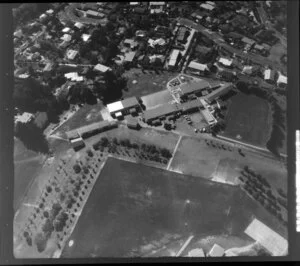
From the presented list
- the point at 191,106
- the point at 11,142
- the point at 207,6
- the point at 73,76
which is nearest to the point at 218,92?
the point at 191,106

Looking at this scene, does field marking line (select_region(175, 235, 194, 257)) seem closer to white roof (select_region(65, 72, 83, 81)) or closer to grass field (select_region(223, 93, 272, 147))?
grass field (select_region(223, 93, 272, 147))

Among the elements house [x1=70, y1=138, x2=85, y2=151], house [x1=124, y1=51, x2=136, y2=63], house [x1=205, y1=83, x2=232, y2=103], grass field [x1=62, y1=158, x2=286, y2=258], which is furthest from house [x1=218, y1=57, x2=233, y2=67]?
house [x1=70, y1=138, x2=85, y2=151]

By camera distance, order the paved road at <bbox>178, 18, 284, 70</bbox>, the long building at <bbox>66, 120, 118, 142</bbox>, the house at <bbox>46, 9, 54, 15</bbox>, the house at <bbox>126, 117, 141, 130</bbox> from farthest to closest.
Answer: the house at <bbox>46, 9, 54, 15</bbox> → the paved road at <bbox>178, 18, 284, 70</bbox> → the house at <bbox>126, 117, 141, 130</bbox> → the long building at <bbox>66, 120, 118, 142</bbox>

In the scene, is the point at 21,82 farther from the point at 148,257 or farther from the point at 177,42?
the point at 148,257

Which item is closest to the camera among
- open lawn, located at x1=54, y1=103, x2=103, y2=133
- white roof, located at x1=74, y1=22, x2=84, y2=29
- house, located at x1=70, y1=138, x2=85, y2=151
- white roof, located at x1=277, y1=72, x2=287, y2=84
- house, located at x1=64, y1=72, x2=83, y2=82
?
house, located at x1=70, y1=138, x2=85, y2=151

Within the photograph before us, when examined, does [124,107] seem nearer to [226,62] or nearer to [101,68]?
[101,68]

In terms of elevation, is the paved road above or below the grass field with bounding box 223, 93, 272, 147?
above

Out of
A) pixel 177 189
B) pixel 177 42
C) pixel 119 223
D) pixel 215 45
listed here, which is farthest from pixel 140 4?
pixel 119 223
